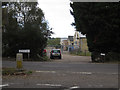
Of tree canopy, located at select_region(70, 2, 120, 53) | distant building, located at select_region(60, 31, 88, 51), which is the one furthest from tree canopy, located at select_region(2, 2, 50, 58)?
distant building, located at select_region(60, 31, 88, 51)

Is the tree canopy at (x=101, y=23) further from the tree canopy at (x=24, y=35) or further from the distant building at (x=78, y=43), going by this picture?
the distant building at (x=78, y=43)

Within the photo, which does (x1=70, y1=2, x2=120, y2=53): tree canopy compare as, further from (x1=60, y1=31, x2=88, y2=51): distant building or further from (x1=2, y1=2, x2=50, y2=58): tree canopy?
(x1=60, y1=31, x2=88, y2=51): distant building

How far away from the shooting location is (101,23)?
18.4 metres

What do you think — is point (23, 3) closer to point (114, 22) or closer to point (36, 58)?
point (36, 58)

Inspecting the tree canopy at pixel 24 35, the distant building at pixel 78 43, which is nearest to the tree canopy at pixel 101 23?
the tree canopy at pixel 24 35

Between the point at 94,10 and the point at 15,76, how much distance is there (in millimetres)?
11827

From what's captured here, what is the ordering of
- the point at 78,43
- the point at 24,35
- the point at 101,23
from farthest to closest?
the point at 78,43, the point at 24,35, the point at 101,23

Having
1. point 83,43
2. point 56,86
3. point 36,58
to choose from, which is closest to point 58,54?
point 36,58

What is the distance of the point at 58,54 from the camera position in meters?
27.0

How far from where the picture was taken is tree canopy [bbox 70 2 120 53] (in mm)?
17656

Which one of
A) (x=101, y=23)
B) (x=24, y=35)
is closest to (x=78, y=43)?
(x=24, y=35)

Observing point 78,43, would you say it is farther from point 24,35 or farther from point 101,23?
point 101,23

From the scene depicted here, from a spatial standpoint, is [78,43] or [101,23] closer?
[101,23]

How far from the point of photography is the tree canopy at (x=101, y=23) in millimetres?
17656
